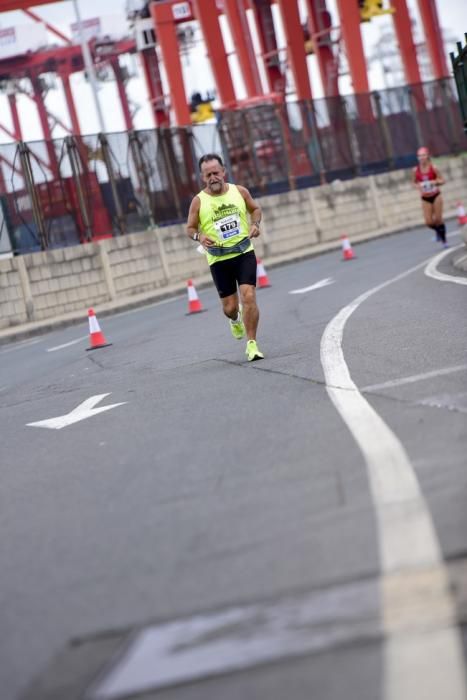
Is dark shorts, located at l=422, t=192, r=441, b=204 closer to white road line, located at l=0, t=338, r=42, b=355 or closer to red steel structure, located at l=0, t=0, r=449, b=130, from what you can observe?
white road line, located at l=0, t=338, r=42, b=355

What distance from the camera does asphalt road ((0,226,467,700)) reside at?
378 centimetres

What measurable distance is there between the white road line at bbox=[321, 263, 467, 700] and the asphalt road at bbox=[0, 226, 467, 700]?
22 mm

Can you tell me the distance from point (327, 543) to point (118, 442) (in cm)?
383

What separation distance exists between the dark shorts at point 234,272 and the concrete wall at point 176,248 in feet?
53.3

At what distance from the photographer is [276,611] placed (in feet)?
13.2

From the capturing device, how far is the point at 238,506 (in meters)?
5.75

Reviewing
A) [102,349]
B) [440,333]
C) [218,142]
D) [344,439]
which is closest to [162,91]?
[218,142]

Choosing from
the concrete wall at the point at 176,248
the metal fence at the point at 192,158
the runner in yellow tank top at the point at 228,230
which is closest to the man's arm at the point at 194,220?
the runner in yellow tank top at the point at 228,230

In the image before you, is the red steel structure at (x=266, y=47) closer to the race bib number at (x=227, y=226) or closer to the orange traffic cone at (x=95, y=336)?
the orange traffic cone at (x=95, y=336)

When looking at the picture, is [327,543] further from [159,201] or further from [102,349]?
[159,201]

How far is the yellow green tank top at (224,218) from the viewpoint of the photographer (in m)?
12.1

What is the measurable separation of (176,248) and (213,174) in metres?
20.9

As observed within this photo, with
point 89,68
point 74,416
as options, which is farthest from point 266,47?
point 74,416

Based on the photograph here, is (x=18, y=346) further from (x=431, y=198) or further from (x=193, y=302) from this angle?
(x=431, y=198)
